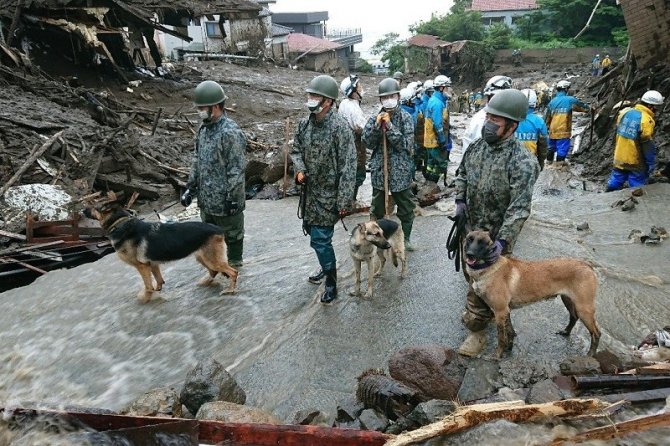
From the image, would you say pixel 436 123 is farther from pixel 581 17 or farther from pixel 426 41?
pixel 426 41

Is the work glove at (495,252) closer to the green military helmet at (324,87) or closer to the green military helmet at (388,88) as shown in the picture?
the green military helmet at (324,87)

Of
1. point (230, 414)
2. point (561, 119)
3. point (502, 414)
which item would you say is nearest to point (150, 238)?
point (230, 414)

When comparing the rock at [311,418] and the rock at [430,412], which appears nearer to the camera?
the rock at [430,412]

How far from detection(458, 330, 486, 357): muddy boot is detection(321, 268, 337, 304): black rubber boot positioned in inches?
65.3

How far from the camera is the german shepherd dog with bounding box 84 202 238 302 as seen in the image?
18.3 ft

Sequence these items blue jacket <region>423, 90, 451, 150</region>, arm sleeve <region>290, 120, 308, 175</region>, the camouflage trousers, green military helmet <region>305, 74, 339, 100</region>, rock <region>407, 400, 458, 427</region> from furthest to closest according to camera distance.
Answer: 1. blue jacket <region>423, 90, 451, 150</region>
2. the camouflage trousers
3. arm sleeve <region>290, 120, 308, 175</region>
4. green military helmet <region>305, 74, 339, 100</region>
5. rock <region>407, 400, 458, 427</region>

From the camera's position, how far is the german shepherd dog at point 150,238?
5.58 meters

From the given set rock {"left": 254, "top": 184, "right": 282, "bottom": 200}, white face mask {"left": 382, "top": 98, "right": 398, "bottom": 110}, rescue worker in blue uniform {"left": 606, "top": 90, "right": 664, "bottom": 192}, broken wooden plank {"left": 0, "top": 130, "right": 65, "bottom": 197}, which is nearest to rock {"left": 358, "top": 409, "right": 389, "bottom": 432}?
white face mask {"left": 382, "top": 98, "right": 398, "bottom": 110}

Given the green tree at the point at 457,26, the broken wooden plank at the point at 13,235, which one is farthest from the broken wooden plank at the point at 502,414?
the green tree at the point at 457,26

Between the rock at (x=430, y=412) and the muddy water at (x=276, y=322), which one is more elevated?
the rock at (x=430, y=412)

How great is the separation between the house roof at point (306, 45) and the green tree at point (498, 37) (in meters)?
13.7

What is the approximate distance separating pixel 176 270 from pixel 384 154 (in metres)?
3.35

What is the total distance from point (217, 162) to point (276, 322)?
6.64ft

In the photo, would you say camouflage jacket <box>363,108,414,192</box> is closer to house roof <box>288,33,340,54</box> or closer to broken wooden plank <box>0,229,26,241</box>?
broken wooden plank <box>0,229,26,241</box>
